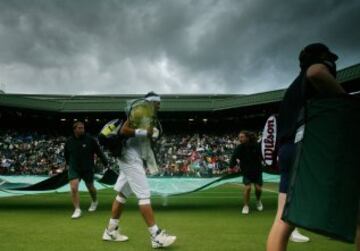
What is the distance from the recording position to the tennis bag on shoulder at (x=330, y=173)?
2.83 m

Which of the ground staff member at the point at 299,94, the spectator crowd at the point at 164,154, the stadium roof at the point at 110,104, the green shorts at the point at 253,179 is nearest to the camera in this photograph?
the ground staff member at the point at 299,94

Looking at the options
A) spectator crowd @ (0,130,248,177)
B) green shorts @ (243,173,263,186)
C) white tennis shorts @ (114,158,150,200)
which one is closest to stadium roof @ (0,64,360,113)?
spectator crowd @ (0,130,248,177)

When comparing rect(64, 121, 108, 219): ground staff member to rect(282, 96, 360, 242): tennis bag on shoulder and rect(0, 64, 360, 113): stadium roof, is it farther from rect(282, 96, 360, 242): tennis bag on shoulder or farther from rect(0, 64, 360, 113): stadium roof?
rect(0, 64, 360, 113): stadium roof

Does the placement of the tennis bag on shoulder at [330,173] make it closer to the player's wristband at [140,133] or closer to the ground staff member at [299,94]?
the ground staff member at [299,94]

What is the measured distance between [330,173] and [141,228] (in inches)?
213

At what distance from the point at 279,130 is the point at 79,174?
7297 millimetres

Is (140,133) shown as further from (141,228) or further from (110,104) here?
(110,104)

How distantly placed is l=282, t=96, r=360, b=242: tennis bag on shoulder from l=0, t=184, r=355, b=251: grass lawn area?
3155 millimetres

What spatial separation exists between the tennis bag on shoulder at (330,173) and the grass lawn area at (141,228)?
3155mm

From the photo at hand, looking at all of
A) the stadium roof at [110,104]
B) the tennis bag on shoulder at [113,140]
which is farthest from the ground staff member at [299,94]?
the stadium roof at [110,104]

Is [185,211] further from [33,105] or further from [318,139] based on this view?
[33,105]

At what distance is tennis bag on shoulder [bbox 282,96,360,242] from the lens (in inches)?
111

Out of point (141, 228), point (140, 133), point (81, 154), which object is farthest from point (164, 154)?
point (140, 133)

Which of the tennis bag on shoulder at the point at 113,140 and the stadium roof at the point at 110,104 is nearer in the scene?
the tennis bag on shoulder at the point at 113,140
